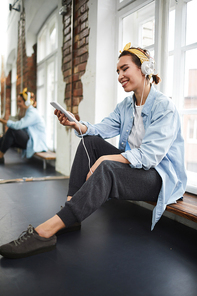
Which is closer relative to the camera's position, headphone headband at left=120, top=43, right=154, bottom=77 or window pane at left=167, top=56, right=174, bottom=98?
headphone headband at left=120, top=43, right=154, bottom=77

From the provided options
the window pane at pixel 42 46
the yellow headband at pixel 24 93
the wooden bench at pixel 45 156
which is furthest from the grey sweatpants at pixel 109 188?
the window pane at pixel 42 46

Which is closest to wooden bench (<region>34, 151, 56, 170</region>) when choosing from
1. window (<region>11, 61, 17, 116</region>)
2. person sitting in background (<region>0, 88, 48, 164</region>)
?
person sitting in background (<region>0, 88, 48, 164</region>)

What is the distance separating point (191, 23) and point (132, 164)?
123 cm

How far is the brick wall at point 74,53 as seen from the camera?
2854 millimetres

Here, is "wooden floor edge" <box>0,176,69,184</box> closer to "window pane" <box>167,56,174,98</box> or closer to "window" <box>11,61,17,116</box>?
"window" <box>11,61,17,116</box>

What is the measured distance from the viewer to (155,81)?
1730 mm

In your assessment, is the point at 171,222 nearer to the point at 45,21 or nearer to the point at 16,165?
the point at 16,165

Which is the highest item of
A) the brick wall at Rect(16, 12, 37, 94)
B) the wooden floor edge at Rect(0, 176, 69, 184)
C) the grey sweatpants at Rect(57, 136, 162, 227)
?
the brick wall at Rect(16, 12, 37, 94)

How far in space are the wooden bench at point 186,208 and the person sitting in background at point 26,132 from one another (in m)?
1.73

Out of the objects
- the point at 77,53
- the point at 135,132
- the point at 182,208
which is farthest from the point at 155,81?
the point at 77,53

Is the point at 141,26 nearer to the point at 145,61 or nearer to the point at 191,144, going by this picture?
the point at 145,61

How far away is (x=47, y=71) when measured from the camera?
9.53ft

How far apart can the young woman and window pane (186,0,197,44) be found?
50 cm

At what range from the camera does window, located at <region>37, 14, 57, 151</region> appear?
9.35 feet
